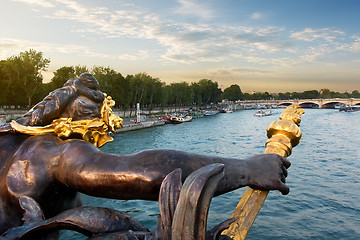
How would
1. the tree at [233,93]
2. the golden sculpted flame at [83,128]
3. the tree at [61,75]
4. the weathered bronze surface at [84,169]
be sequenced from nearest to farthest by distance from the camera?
the weathered bronze surface at [84,169], the golden sculpted flame at [83,128], the tree at [61,75], the tree at [233,93]

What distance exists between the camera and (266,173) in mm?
1404

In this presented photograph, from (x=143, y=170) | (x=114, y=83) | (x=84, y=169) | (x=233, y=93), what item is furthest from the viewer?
(x=233, y=93)

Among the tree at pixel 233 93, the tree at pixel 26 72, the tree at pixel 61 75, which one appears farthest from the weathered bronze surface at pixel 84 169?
the tree at pixel 233 93

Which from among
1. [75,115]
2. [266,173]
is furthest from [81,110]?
[266,173]

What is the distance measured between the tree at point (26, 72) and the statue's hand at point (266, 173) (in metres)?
41.0

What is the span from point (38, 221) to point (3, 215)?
29 cm

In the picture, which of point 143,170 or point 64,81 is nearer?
point 143,170

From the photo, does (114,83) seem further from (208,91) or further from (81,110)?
(208,91)

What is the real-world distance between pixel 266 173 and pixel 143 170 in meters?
0.57

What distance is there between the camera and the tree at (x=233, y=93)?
482 feet

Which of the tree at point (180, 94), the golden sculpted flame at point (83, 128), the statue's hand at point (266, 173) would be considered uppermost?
the tree at point (180, 94)

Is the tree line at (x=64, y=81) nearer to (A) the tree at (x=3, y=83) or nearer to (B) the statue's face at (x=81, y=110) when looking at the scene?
(A) the tree at (x=3, y=83)

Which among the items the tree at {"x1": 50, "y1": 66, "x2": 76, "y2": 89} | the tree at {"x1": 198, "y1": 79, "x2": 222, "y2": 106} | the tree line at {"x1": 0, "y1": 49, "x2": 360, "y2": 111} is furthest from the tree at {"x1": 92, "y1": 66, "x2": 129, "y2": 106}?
the tree at {"x1": 198, "y1": 79, "x2": 222, "y2": 106}

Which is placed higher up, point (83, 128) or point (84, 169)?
point (83, 128)
